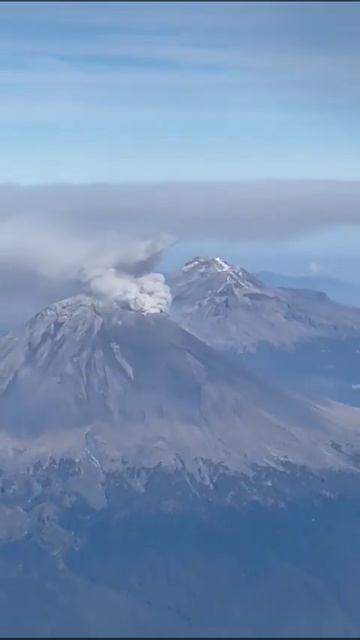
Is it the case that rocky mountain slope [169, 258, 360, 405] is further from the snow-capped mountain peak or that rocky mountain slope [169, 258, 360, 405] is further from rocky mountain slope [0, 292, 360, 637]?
rocky mountain slope [0, 292, 360, 637]

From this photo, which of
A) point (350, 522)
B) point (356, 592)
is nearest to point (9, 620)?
point (356, 592)

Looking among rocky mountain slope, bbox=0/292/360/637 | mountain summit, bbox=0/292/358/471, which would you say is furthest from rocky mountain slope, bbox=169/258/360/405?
mountain summit, bbox=0/292/358/471

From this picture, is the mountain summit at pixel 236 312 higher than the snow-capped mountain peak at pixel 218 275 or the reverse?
the reverse

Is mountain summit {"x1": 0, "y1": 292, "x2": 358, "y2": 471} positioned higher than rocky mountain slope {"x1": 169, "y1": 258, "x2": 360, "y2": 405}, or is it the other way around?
mountain summit {"x1": 0, "y1": 292, "x2": 358, "y2": 471}

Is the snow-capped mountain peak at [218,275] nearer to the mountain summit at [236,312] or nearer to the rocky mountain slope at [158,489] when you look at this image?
the mountain summit at [236,312]

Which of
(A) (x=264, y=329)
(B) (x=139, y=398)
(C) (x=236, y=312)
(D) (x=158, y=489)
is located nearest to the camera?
(D) (x=158, y=489)

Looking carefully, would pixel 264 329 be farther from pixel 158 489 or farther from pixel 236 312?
pixel 158 489

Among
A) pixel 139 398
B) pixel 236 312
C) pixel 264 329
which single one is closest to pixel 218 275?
pixel 236 312

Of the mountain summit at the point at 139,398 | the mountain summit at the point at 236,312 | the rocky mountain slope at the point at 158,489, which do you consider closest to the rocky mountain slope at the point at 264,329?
the mountain summit at the point at 236,312

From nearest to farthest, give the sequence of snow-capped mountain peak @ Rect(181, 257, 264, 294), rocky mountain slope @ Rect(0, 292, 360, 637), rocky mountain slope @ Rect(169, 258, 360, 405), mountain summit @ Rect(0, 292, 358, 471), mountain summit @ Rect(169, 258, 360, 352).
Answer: rocky mountain slope @ Rect(0, 292, 360, 637) → mountain summit @ Rect(0, 292, 358, 471) → rocky mountain slope @ Rect(169, 258, 360, 405) → mountain summit @ Rect(169, 258, 360, 352) → snow-capped mountain peak @ Rect(181, 257, 264, 294)

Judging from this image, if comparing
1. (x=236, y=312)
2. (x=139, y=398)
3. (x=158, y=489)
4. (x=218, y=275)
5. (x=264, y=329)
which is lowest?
(x=264, y=329)

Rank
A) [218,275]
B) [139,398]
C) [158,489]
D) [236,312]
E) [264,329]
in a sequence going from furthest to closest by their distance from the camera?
[218,275]
[264,329]
[236,312]
[139,398]
[158,489]

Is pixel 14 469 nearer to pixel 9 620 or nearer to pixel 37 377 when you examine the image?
pixel 37 377
